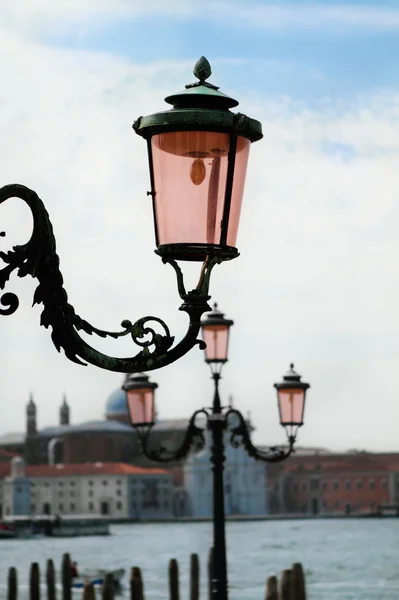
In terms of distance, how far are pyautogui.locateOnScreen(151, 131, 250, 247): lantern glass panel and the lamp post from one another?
595 centimetres

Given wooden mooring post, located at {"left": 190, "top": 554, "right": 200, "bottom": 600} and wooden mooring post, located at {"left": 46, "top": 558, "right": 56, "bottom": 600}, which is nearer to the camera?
wooden mooring post, located at {"left": 190, "top": 554, "right": 200, "bottom": 600}

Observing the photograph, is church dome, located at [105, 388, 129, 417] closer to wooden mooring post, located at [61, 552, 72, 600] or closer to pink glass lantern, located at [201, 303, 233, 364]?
wooden mooring post, located at [61, 552, 72, 600]

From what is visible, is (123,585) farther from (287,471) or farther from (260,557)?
(287,471)

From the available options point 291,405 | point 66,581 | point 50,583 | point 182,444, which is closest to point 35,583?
point 50,583

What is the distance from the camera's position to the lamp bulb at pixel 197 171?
118 inches

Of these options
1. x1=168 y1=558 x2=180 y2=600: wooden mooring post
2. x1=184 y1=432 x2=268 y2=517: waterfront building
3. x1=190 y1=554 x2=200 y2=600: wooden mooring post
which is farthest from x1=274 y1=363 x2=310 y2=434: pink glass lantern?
x1=184 y1=432 x2=268 y2=517: waterfront building

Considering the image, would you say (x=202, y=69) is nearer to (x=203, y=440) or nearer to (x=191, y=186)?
(x=191, y=186)

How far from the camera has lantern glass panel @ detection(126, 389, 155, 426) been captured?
9430 millimetres

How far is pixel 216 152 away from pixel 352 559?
161 feet

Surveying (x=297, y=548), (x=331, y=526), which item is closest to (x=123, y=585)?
(x=297, y=548)

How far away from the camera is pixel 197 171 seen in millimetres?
3006

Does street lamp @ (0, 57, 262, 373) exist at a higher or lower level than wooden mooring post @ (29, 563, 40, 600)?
higher

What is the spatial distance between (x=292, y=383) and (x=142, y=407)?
0.97 meters

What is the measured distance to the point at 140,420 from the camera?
944 cm
